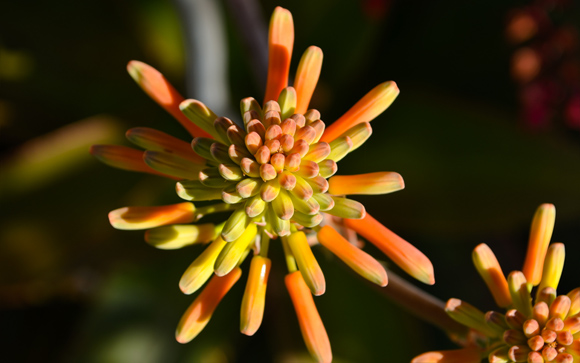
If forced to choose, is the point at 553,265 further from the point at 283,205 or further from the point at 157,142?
the point at 157,142

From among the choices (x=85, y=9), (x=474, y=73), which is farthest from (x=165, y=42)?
(x=474, y=73)

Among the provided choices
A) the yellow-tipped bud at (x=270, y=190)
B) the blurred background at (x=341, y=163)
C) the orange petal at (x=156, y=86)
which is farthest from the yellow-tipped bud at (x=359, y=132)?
the blurred background at (x=341, y=163)

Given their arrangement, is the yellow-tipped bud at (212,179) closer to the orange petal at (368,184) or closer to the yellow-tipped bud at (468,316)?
the orange petal at (368,184)

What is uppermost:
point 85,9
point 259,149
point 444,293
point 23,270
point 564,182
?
point 85,9

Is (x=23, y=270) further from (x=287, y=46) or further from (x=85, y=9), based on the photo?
(x=287, y=46)

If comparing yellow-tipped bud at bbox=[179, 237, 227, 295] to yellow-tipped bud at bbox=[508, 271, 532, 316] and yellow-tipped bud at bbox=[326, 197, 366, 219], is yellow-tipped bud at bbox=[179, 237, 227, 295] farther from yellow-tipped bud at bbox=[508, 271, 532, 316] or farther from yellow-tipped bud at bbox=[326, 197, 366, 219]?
yellow-tipped bud at bbox=[508, 271, 532, 316]

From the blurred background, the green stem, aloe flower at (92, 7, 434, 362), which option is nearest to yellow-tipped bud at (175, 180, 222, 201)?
aloe flower at (92, 7, 434, 362)

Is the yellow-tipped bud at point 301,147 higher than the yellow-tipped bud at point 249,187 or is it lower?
higher
